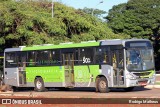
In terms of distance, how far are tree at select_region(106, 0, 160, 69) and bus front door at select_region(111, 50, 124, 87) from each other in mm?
45721

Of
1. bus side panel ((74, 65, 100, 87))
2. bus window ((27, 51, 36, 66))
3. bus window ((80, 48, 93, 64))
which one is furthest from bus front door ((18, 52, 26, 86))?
bus window ((80, 48, 93, 64))

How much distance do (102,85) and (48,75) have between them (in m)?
4.75

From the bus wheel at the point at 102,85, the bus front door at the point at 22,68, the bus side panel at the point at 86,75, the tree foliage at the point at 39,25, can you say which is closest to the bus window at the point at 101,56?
the bus side panel at the point at 86,75

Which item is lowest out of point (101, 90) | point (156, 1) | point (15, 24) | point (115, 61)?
point (101, 90)

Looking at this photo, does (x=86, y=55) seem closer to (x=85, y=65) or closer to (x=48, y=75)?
(x=85, y=65)

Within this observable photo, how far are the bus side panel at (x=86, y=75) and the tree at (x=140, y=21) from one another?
4395 cm

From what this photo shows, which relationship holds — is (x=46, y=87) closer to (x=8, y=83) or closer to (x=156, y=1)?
(x=8, y=83)

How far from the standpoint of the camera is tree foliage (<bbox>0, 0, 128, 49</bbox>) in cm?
3791

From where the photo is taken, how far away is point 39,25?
39312 millimetres

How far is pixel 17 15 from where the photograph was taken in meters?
Result: 38.5

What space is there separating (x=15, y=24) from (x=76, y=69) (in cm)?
1203

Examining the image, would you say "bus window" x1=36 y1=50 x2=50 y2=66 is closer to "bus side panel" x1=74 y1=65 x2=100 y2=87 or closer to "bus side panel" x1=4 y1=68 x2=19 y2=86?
"bus side panel" x1=4 y1=68 x2=19 y2=86

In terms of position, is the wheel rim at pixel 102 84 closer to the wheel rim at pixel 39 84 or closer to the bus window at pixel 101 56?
the bus window at pixel 101 56

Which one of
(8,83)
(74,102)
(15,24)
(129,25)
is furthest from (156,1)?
(74,102)
